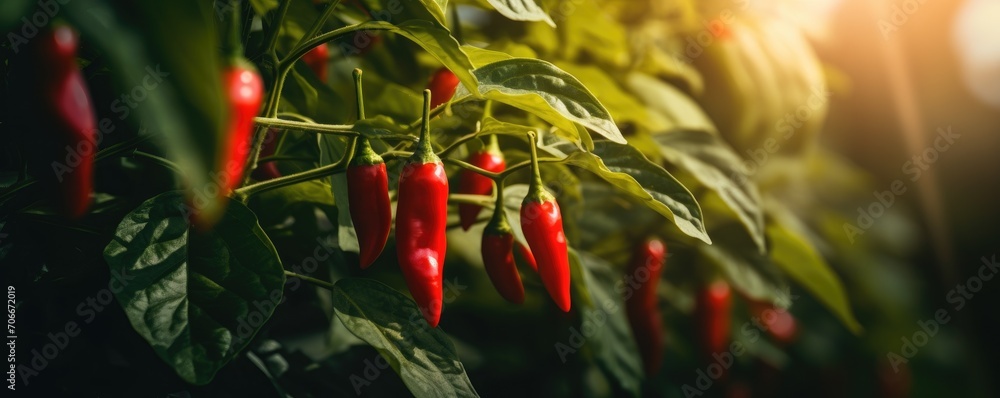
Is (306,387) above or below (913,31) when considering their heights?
below

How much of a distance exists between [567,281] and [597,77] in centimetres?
39

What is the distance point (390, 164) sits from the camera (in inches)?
33.0

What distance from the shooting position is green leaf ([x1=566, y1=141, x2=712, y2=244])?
0.67m

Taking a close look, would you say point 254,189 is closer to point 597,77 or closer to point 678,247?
point 597,77

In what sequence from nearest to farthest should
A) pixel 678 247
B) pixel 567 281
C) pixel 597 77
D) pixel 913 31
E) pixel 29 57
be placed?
pixel 29 57
pixel 567 281
pixel 597 77
pixel 678 247
pixel 913 31

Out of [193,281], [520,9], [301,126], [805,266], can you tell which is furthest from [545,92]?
[805,266]

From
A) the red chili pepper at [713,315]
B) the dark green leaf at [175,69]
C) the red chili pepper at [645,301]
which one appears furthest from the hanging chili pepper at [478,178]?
the red chili pepper at [713,315]

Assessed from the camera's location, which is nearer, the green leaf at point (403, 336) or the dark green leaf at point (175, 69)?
the dark green leaf at point (175, 69)

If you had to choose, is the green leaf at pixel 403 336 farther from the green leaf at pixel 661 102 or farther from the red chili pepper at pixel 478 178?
the green leaf at pixel 661 102

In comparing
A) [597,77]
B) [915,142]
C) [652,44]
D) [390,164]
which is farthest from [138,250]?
[915,142]

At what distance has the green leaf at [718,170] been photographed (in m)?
0.93

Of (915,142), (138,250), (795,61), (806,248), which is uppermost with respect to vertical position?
(795,61)

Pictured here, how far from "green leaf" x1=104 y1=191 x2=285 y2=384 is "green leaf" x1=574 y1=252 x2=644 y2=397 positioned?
57 cm

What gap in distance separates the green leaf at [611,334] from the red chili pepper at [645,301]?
2.1 inches
